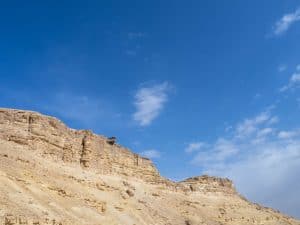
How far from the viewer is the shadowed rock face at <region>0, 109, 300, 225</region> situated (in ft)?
90.9

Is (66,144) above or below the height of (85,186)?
above

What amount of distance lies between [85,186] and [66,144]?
418 cm

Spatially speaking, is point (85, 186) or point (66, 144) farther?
point (66, 144)

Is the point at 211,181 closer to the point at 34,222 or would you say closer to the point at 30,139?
the point at 30,139

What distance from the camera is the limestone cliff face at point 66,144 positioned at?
34562 millimetres

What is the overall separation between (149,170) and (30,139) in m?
15.8

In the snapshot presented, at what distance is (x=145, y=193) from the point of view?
43.0 meters

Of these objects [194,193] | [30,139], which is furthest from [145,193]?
[30,139]

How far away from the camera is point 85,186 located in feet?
117

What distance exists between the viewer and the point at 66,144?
124 feet

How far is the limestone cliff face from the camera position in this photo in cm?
3456

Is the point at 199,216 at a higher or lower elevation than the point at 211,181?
lower

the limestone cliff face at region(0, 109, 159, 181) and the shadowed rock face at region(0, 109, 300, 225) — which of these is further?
the limestone cliff face at region(0, 109, 159, 181)

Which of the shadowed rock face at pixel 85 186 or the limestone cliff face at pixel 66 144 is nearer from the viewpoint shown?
the shadowed rock face at pixel 85 186
